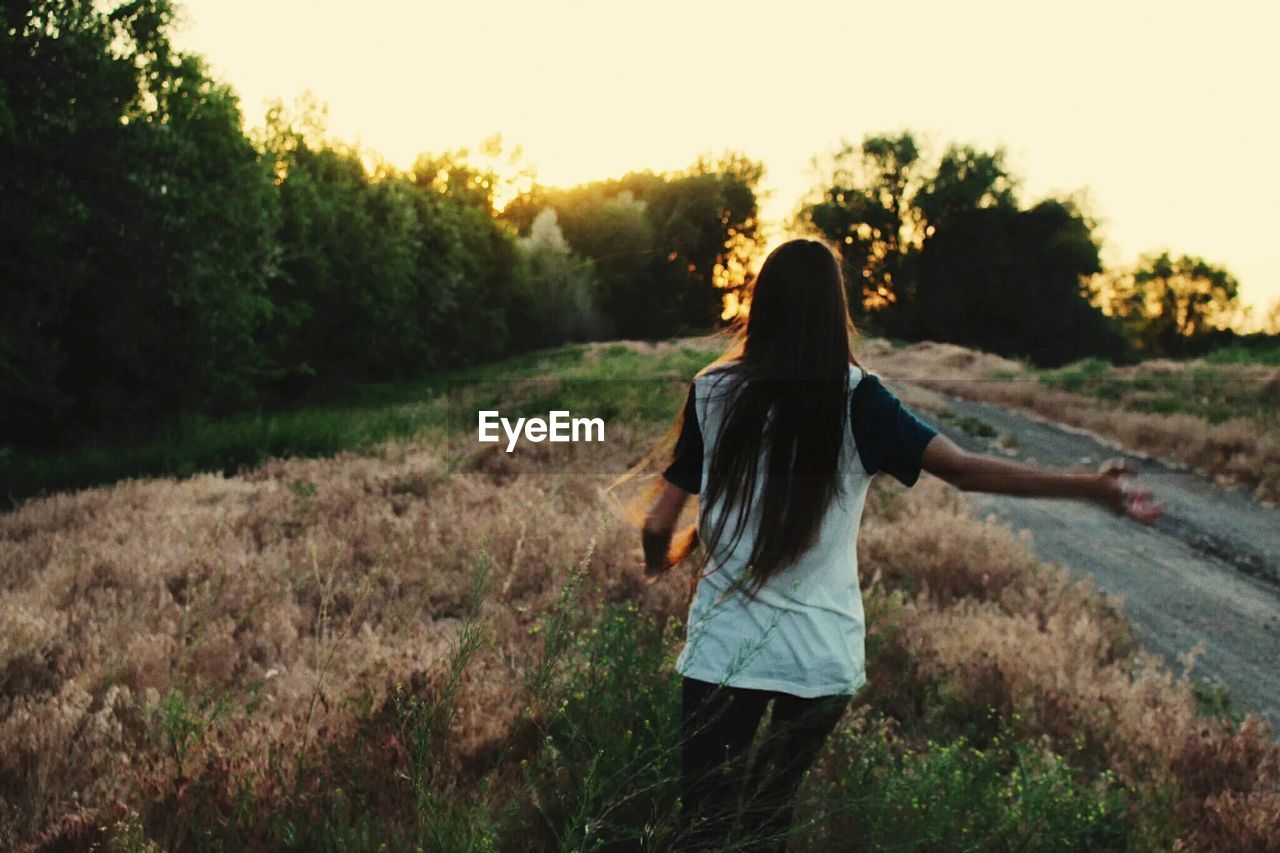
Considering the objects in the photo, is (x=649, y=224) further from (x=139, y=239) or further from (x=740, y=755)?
(x=740, y=755)

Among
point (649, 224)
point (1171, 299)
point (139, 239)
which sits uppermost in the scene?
point (649, 224)

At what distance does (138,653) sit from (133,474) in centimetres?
1035

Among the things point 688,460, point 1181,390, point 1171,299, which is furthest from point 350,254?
point 1171,299

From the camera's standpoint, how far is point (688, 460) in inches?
103

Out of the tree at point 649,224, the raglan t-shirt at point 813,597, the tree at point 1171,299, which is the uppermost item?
the tree at point 649,224

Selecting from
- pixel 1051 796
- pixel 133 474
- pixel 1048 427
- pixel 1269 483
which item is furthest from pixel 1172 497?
pixel 133 474

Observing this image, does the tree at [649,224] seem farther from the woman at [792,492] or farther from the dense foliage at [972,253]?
the woman at [792,492]

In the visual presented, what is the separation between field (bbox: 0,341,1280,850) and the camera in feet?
9.92

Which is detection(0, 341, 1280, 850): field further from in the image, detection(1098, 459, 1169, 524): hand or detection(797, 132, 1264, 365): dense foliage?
detection(797, 132, 1264, 365): dense foliage

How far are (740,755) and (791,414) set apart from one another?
1005 mm

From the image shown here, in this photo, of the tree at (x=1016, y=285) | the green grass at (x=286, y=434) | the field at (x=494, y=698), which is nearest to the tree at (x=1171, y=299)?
the tree at (x=1016, y=285)

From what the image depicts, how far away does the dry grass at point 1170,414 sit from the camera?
45.8ft

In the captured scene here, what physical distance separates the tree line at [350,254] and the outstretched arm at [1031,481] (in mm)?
893

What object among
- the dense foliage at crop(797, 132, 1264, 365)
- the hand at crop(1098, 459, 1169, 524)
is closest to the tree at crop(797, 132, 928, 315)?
the dense foliage at crop(797, 132, 1264, 365)
